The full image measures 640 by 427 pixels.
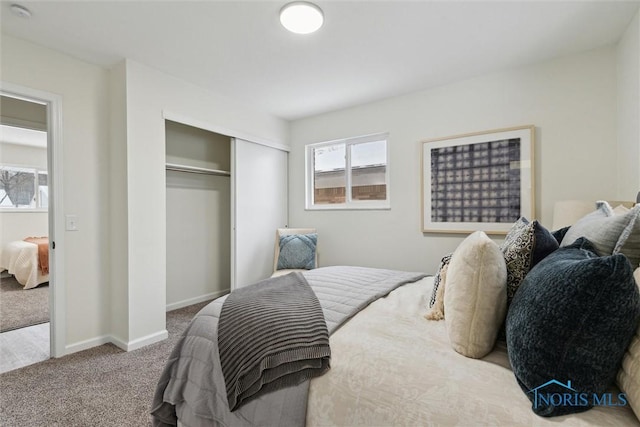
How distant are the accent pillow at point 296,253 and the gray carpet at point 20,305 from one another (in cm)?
272

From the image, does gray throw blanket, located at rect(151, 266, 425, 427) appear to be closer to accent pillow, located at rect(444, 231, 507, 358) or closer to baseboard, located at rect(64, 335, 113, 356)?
accent pillow, located at rect(444, 231, 507, 358)

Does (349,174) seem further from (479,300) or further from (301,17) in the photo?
(479,300)

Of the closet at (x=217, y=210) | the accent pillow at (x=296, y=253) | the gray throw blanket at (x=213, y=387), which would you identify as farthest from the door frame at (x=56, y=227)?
the accent pillow at (x=296, y=253)

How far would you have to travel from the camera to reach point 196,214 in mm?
3859

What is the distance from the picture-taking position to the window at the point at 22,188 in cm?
525

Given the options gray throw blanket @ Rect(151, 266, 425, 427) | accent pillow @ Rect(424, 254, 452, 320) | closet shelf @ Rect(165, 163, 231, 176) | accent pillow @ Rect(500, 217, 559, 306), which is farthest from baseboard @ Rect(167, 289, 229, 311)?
accent pillow @ Rect(500, 217, 559, 306)

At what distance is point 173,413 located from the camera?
56.7 inches

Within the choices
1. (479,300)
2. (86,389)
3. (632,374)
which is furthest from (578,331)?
(86,389)

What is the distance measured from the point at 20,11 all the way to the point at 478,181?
150 inches

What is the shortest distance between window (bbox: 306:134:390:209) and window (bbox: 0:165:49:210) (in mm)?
5325

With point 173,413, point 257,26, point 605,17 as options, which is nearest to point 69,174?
point 257,26

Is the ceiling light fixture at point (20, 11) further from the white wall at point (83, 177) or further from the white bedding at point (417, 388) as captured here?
the white bedding at point (417, 388)

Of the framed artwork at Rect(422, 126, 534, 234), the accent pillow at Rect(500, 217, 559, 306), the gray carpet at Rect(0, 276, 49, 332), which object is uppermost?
the framed artwork at Rect(422, 126, 534, 234)

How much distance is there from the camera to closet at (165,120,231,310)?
361 cm
